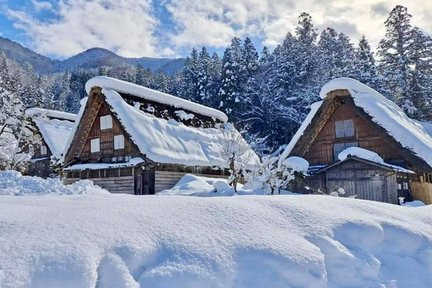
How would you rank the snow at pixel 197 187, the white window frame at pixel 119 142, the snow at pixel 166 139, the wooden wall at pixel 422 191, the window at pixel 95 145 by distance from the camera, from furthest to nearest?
the window at pixel 95 145 < the white window frame at pixel 119 142 < the snow at pixel 166 139 < the wooden wall at pixel 422 191 < the snow at pixel 197 187

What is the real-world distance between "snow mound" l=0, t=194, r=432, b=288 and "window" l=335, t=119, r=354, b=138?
625 inches

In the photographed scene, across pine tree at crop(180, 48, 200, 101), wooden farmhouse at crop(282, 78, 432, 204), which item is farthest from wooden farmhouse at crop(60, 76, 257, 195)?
pine tree at crop(180, 48, 200, 101)

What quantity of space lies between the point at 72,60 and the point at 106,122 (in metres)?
182

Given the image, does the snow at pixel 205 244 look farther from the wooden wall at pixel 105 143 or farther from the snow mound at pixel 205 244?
the wooden wall at pixel 105 143

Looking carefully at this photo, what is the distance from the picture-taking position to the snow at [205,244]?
352 cm

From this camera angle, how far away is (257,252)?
170 inches

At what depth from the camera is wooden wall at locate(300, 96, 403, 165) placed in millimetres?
19844

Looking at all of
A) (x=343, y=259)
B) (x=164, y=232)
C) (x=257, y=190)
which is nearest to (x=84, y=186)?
(x=164, y=232)

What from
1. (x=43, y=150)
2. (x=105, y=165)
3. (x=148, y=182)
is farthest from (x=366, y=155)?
(x=43, y=150)

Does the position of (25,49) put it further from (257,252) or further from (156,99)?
(257,252)

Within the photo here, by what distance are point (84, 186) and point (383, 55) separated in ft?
132

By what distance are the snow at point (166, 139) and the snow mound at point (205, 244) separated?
1550 centimetres

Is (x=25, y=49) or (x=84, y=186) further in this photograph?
(x=25, y=49)

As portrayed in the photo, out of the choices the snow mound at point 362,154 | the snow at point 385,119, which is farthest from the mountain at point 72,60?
the snow mound at point 362,154
